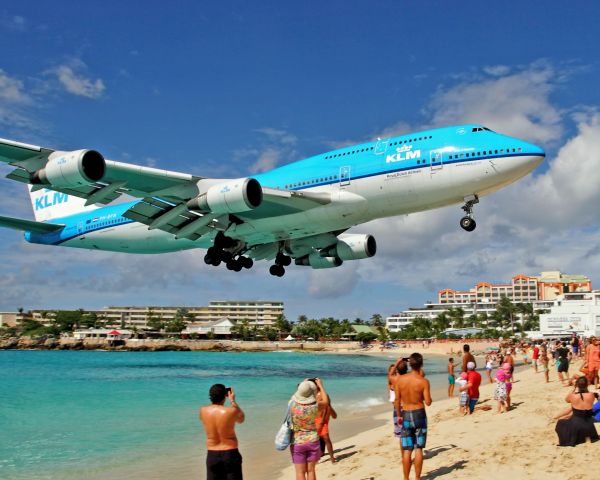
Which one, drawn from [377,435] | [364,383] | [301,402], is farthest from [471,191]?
[364,383]

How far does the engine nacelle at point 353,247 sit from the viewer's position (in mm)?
36312

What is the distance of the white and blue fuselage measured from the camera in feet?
84.4

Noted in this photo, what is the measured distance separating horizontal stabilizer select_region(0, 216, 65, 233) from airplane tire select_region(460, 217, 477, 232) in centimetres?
2703

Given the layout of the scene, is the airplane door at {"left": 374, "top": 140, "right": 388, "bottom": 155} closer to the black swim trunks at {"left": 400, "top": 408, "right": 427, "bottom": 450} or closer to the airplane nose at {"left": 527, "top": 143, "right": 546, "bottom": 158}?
the airplane nose at {"left": 527, "top": 143, "right": 546, "bottom": 158}

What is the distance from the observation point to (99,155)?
2455 cm

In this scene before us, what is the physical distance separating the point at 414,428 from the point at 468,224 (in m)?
17.6

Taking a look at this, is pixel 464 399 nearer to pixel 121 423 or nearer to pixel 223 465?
pixel 223 465

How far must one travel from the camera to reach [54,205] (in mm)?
44812

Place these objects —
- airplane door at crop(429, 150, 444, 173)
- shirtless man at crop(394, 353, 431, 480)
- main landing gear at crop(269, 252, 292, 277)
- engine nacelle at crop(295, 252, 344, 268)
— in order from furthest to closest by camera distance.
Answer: main landing gear at crop(269, 252, 292, 277) → engine nacelle at crop(295, 252, 344, 268) → airplane door at crop(429, 150, 444, 173) → shirtless man at crop(394, 353, 431, 480)

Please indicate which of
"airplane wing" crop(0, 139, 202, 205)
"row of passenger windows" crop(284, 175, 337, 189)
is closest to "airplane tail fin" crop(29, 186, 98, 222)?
"airplane wing" crop(0, 139, 202, 205)

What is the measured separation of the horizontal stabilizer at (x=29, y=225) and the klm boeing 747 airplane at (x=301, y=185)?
9.06 meters

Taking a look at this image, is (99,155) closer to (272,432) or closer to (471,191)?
(272,432)

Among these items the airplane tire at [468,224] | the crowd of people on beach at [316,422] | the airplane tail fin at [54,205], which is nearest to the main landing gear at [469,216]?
the airplane tire at [468,224]

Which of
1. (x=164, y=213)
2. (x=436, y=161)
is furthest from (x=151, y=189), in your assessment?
Result: (x=436, y=161)
